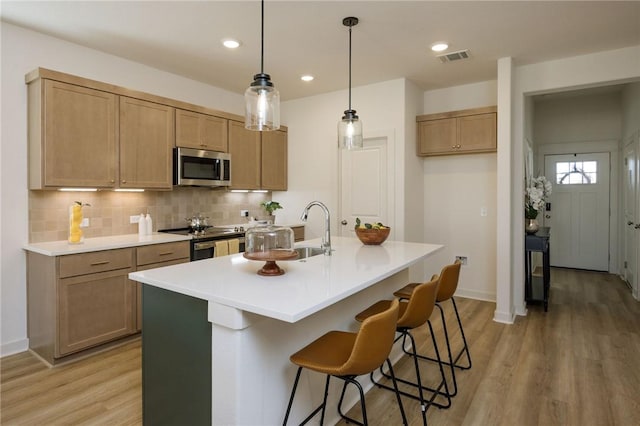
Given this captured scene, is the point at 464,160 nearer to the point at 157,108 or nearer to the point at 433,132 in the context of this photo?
the point at 433,132

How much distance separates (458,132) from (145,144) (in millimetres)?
3496

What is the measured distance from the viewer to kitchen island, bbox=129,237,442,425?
1524 mm

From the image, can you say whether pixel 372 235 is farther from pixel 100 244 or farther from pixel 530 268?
pixel 530 268

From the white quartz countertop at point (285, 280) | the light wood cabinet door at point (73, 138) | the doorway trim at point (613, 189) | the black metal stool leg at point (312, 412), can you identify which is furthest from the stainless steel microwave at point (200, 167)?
the doorway trim at point (613, 189)

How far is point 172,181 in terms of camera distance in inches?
154

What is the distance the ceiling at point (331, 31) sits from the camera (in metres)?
2.78

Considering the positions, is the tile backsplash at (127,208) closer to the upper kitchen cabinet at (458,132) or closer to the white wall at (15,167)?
the white wall at (15,167)

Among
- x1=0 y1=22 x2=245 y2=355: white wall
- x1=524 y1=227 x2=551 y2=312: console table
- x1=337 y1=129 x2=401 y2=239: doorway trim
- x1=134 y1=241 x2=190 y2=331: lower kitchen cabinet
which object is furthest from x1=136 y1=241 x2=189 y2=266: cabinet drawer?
x1=524 y1=227 x2=551 y2=312: console table

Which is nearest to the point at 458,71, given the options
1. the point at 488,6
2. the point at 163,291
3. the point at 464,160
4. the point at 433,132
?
the point at 433,132

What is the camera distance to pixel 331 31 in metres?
3.19

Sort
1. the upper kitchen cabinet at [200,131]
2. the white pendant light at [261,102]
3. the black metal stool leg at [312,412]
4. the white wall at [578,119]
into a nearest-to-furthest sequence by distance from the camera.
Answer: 1. the black metal stool leg at [312,412]
2. the white pendant light at [261,102]
3. the upper kitchen cabinet at [200,131]
4. the white wall at [578,119]

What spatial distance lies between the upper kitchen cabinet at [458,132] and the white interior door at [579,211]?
3.09m

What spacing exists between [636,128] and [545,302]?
2636 mm

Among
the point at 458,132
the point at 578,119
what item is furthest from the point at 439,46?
the point at 578,119
